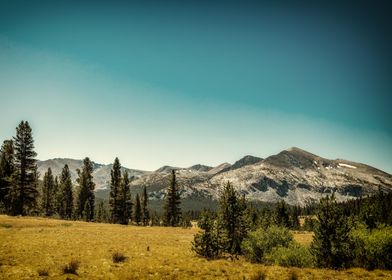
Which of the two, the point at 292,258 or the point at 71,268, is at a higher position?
the point at 71,268

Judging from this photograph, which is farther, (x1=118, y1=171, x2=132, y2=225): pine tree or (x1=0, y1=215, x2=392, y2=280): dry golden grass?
(x1=118, y1=171, x2=132, y2=225): pine tree

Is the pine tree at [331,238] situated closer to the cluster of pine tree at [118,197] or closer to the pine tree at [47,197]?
the cluster of pine tree at [118,197]

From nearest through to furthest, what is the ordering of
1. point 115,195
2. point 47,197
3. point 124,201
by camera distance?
1. point 115,195
2. point 124,201
3. point 47,197

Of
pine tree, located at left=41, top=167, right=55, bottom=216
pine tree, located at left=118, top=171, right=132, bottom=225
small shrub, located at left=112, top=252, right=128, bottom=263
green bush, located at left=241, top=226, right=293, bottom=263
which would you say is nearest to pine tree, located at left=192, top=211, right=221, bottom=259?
green bush, located at left=241, top=226, right=293, bottom=263

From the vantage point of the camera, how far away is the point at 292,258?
3203 centimetres

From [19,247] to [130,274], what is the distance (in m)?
11.8

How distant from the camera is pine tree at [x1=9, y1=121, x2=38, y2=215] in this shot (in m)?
55.2

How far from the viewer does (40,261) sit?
22750mm

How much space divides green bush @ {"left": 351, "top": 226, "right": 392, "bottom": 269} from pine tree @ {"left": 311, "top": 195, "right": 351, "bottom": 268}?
58.9 inches

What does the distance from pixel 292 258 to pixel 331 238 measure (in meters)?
4.73

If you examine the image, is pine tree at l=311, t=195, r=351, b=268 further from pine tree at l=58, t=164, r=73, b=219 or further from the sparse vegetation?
pine tree at l=58, t=164, r=73, b=219

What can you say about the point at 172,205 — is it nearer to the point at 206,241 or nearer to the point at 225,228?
the point at 225,228

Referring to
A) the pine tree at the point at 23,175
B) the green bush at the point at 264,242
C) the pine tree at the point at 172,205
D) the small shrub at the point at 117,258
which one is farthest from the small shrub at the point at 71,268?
the pine tree at the point at 172,205

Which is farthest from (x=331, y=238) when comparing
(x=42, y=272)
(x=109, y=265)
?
(x=42, y=272)
